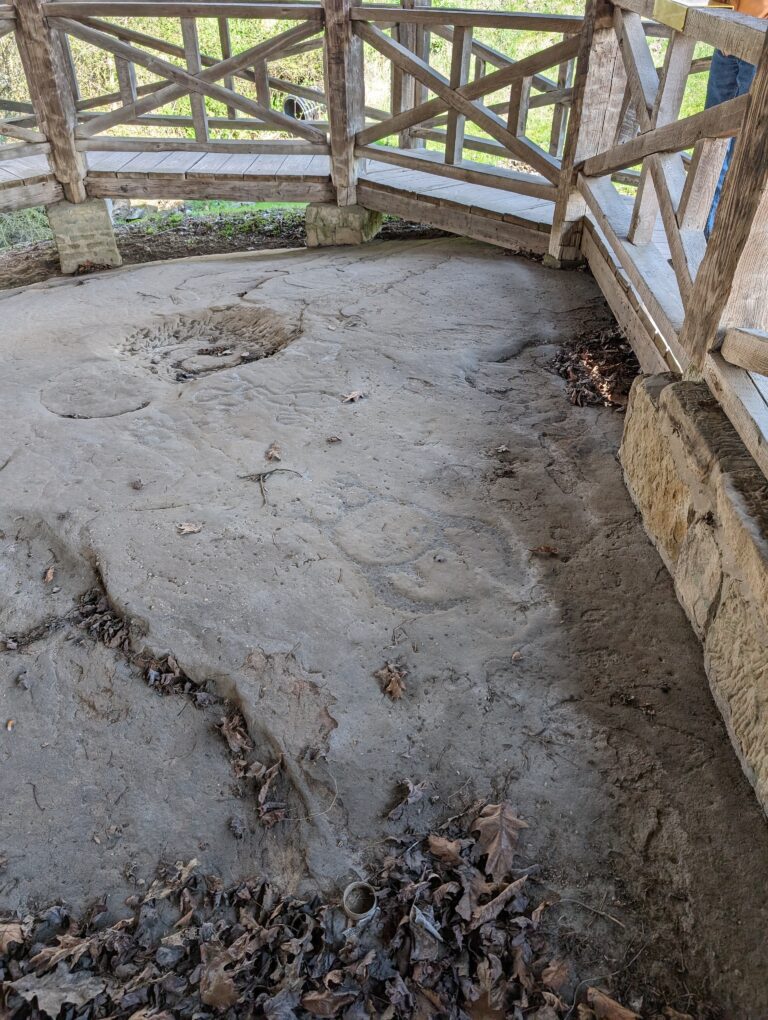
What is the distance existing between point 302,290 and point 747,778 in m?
4.92

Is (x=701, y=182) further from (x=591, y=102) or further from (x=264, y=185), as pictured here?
(x=264, y=185)

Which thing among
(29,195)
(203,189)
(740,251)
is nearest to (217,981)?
(740,251)

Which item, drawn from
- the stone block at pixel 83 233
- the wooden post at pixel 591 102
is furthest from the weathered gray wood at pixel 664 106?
the stone block at pixel 83 233

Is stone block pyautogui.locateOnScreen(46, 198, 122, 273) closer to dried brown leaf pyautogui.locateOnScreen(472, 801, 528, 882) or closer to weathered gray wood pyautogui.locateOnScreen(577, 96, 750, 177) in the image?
weathered gray wood pyautogui.locateOnScreen(577, 96, 750, 177)

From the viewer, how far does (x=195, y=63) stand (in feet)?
23.6

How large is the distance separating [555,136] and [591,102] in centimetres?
287

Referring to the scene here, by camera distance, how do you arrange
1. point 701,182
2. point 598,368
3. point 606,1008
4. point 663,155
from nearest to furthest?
1. point 606,1008
2. point 701,182
3. point 663,155
4. point 598,368

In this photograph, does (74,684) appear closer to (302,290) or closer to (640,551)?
(640,551)

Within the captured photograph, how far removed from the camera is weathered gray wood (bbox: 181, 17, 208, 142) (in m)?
6.98

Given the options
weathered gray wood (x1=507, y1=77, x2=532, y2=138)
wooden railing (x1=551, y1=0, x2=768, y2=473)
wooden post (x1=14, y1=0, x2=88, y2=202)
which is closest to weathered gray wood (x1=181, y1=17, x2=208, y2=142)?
wooden post (x1=14, y1=0, x2=88, y2=202)

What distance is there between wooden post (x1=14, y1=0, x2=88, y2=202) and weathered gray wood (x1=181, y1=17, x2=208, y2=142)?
117cm

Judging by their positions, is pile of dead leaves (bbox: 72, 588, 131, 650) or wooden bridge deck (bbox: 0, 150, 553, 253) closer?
pile of dead leaves (bbox: 72, 588, 131, 650)

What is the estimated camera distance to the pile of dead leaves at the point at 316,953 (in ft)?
6.49

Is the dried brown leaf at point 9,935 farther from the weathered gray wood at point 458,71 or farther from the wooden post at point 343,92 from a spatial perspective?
the wooden post at point 343,92
